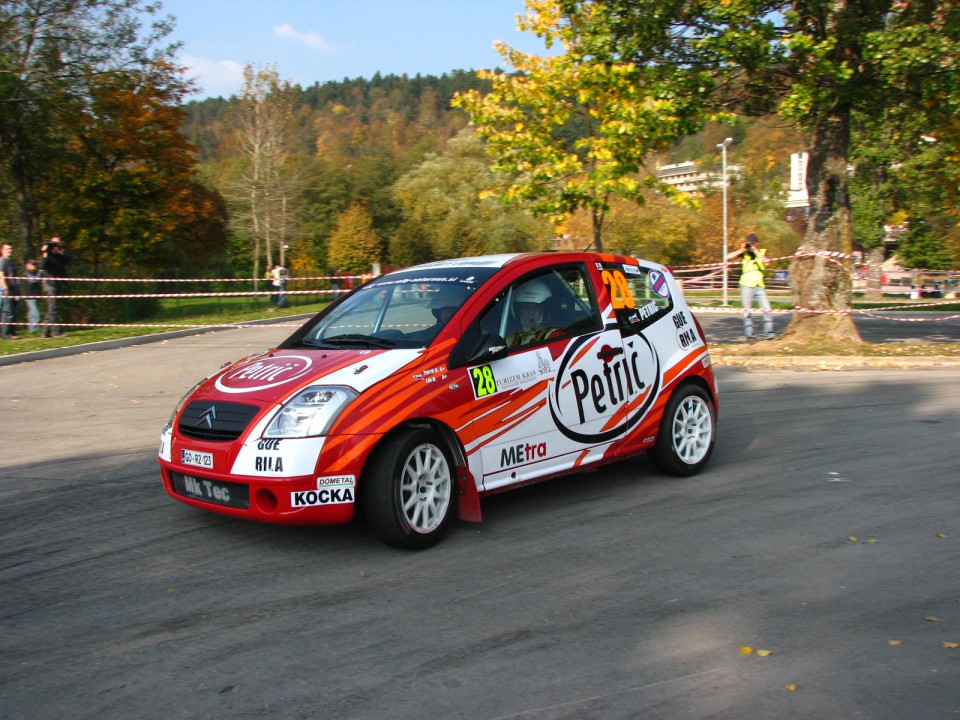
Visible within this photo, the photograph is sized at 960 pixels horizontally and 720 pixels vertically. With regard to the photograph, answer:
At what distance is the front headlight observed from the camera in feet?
16.8

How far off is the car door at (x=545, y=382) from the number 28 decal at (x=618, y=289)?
0.46 feet

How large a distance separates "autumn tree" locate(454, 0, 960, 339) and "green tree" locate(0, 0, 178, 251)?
40.4 ft

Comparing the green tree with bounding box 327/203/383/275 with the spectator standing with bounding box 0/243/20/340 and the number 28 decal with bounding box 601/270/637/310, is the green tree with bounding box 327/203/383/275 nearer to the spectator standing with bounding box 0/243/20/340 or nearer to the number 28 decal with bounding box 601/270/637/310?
the spectator standing with bounding box 0/243/20/340

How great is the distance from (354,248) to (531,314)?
38.1m

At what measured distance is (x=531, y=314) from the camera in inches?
246

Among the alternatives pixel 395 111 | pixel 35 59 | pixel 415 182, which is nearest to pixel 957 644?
pixel 35 59

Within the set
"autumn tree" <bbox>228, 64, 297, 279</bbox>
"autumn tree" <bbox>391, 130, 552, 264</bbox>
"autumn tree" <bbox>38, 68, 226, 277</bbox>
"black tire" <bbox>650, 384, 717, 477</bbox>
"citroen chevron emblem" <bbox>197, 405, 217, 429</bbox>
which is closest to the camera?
"citroen chevron emblem" <bbox>197, 405, 217, 429</bbox>

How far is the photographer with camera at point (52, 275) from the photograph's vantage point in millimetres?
18656

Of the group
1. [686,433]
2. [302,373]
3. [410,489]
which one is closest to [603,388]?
[686,433]

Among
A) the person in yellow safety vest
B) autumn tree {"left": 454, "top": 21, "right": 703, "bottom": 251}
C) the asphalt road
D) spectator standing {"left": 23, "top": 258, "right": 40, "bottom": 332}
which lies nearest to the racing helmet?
the asphalt road

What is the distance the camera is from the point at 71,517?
6.17 metres

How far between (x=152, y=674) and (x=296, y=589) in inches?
42.0

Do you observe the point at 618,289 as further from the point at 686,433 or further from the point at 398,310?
the point at 398,310

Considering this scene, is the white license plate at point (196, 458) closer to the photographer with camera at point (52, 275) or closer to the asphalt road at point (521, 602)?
the asphalt road at point (521, 602)
